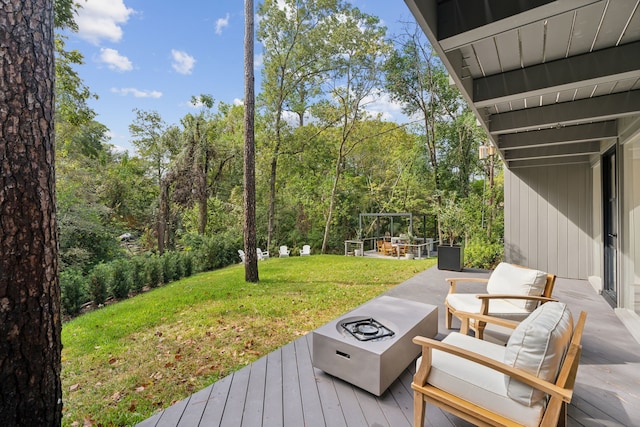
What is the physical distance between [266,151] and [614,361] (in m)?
12.5

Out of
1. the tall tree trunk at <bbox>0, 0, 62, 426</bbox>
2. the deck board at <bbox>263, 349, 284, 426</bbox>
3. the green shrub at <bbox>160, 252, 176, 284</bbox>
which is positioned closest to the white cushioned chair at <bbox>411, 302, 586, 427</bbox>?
the deck board at <bbox>263, 349, 284, 426</bbox>

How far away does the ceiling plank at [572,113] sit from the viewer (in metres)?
3.01

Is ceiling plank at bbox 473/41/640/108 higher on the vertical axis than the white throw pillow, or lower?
higher

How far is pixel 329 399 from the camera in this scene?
2.25m

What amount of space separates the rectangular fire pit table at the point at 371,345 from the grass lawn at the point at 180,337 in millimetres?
987

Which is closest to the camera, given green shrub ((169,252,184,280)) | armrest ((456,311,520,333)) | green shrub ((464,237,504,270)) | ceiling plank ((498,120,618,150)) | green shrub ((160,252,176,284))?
armrest ((456,311,520,333))

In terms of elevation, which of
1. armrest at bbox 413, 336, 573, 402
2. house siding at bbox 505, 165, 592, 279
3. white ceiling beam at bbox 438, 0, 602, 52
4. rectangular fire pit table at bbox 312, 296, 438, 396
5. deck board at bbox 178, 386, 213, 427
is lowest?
Answer: deck board at bbox 178, 386, 213, 427

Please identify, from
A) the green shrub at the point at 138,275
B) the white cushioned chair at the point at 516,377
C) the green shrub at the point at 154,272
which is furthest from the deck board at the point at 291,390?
the green shrub at the point at 154,272

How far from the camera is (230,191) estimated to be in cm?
1555

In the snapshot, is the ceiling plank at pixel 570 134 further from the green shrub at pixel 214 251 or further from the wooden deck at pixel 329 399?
the green shrub at pixel 214 251

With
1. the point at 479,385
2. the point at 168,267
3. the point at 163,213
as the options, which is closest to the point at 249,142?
the point at 168,267

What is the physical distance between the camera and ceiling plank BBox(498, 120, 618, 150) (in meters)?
3.97

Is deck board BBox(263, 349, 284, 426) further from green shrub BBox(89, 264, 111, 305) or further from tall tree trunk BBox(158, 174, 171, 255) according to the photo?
tall tree trunk BBox(158, 174, 171, 255)

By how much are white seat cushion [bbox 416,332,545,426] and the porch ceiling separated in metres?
2.10
